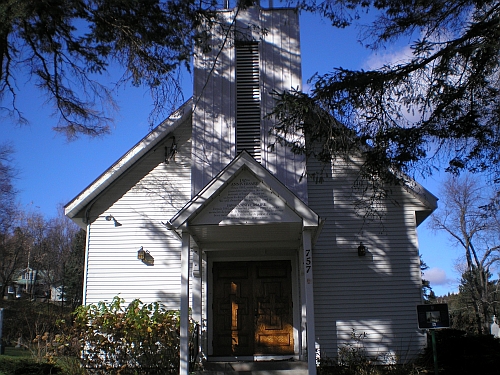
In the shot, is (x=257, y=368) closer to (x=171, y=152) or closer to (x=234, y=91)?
(x=171, y=152)

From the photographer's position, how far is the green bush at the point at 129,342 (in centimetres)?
1005

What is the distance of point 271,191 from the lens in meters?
8.84

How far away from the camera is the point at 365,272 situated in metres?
11.5

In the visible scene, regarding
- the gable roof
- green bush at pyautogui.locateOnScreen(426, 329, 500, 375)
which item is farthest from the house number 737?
the gable roof

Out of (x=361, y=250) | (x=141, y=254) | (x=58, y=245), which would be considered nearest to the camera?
(x=361, y=250)

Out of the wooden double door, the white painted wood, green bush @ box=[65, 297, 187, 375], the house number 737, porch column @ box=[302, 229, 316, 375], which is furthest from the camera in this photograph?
the white painted wood

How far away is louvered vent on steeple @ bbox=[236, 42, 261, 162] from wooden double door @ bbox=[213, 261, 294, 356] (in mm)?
2617

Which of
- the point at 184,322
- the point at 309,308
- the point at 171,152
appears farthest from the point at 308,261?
the point at 171,152

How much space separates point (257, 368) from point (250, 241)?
266 cm

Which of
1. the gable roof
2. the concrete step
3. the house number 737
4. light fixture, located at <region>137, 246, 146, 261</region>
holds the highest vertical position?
the gable roof

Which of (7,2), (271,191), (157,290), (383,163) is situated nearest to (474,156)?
(383,163)

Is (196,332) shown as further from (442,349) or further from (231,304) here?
Answer: (442,349)

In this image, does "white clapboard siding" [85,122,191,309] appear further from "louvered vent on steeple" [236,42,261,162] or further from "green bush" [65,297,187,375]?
"louvered vent on steeple" [236,42,261,162]

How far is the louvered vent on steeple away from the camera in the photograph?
1167 cm
